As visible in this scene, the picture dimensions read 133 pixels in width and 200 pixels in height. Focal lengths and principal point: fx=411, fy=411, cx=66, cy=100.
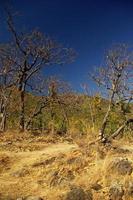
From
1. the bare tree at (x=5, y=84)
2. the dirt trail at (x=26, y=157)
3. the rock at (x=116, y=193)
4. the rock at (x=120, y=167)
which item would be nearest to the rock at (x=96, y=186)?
the rock at (x=116, y=193)

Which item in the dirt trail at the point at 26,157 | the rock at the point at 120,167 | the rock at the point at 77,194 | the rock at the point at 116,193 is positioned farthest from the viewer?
the dirt trail at the point at 26,157

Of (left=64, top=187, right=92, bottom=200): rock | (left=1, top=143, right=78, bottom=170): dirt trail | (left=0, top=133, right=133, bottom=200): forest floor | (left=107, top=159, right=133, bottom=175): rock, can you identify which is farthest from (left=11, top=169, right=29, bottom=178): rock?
(left=107, top=159, right=133, bottom=175): rock

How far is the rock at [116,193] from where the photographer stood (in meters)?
7.65

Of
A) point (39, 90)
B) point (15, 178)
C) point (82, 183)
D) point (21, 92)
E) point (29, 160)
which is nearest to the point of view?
point (82, 183)

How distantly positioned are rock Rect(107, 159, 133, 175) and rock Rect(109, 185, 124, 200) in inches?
24.3

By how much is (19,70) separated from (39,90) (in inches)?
88.6

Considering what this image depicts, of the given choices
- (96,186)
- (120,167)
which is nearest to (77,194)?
(96,186)

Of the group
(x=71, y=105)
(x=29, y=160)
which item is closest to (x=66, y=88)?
(x=71, y=105)

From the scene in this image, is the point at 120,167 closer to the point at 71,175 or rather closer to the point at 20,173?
the point at 71,175

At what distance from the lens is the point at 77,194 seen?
7508 millimetres

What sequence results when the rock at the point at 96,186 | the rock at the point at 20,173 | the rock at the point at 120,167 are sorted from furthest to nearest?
the rock at the point at 20,173
the rock at the point at 120,167
the rock at the point at 96,186

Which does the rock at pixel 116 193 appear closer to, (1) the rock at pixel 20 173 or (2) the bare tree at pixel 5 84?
(1) the rock at pixel 20 173

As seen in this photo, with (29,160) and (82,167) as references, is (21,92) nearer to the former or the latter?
(29,160)

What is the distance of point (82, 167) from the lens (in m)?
9.13
